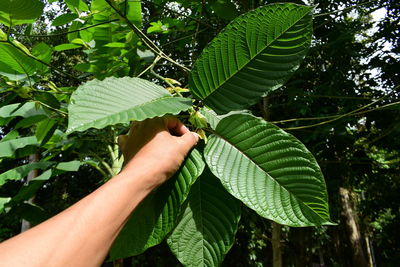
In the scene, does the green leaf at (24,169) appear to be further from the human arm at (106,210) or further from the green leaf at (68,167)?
the human arm at (106,210)

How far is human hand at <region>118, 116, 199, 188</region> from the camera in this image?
438mm

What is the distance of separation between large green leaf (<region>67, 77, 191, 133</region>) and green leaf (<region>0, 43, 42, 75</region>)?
0.45 m

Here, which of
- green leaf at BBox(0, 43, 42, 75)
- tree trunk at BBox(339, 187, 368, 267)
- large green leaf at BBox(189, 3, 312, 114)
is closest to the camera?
large green leaf at BBox(189, 3, 312, 114)

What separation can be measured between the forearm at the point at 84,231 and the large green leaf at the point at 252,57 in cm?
14

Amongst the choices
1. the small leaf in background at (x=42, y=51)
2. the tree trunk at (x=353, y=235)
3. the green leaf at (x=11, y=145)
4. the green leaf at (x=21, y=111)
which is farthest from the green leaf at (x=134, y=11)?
the tree trunk at (x=353, y=235)

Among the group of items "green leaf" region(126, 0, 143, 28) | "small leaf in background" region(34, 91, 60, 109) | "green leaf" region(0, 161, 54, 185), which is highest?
"green leaf" region(126, 0, 143, 28)

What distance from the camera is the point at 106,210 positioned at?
383 millimetres

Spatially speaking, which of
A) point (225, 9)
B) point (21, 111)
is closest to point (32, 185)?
point (21, 111)

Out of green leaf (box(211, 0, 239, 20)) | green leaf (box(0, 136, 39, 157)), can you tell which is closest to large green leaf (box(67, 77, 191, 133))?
green leaf (box(211, 0, 239, 20))

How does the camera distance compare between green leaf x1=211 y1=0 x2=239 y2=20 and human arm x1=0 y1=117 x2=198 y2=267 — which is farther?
green leaf x1=211 y1=0 x2=239 y2=20

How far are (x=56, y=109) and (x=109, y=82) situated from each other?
0.54 metres

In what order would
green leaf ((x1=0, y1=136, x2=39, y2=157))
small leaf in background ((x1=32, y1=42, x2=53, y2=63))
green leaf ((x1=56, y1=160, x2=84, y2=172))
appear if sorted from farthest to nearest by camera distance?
green leaf ((x1=56, y1=160, x2=84, y2=172)), green leaf ((x1=0, y1=136, x2=39, y2=157)), small leaf in background ((x1=32, y1=42, x2=53, y2=63))

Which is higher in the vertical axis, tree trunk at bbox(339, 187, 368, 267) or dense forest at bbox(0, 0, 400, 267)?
dense forest at bbox(0, 0, 400, 267)

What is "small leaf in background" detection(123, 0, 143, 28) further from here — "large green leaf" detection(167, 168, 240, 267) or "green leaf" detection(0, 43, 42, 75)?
"large green leaf" detection(167, 168, 240, 267)
